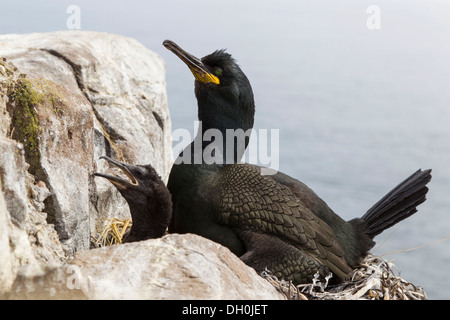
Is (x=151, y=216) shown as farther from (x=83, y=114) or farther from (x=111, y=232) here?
(x=83, y=114)

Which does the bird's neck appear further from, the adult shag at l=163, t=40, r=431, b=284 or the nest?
the nest

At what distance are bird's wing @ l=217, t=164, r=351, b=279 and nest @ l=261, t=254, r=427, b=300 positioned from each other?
0.11 metres

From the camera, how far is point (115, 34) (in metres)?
6.79

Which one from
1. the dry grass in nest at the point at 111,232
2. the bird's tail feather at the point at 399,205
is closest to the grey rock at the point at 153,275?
the dry grass in nest at the point at 111,232

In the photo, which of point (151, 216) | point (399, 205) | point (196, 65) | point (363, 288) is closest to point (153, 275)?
point (151, 216)

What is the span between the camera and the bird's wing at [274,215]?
4.28 m

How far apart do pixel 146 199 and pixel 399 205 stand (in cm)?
196

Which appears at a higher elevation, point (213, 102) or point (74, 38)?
point (74, 38)

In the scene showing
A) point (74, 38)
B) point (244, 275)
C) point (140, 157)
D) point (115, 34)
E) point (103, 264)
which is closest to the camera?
point (103, 264)

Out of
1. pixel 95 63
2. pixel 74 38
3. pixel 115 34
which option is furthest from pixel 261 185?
pixel 115 34

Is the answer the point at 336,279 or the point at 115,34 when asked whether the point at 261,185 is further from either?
the point at 115,34

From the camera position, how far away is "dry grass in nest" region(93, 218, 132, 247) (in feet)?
15.5

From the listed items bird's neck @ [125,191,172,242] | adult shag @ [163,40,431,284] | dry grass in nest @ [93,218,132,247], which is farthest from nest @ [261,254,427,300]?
dry grass in nest @ [93,218,132,247]

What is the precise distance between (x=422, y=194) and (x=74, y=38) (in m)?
3.21
